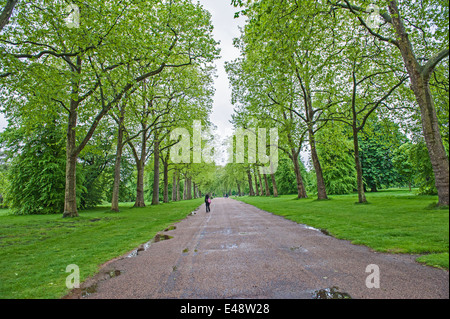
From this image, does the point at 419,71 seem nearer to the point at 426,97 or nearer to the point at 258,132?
the point at 426,97

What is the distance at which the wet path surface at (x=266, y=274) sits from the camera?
3.27 m

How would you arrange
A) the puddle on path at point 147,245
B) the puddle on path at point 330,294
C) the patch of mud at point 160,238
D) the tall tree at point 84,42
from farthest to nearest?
the tall tree at point 84,42
the patch of mud at point 160,238
the puddle on path at point 147,245
the puddle on path at point 330,294

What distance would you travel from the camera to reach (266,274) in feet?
13.3

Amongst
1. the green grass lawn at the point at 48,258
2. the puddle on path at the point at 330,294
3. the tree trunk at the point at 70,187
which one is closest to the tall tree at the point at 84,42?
the tree trunk at the point at 70,187

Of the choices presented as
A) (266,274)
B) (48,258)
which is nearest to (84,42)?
(48,258)

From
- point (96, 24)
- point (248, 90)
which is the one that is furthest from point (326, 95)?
point (96, 24)

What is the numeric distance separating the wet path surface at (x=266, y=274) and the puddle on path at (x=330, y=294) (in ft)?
0.04

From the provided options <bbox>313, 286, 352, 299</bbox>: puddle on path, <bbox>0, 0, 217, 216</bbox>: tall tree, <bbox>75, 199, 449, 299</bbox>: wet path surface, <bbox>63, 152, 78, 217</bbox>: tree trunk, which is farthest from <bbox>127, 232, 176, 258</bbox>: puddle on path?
<bbox>63, 152, 78, 217</bbox>: tree trunk

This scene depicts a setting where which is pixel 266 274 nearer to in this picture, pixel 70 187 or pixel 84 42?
pixel 84 42

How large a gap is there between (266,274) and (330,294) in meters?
1.19

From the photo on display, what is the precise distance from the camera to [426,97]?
30.2 ft

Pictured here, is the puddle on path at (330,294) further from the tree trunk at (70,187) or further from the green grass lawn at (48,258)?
the tree trunk at (70,187)

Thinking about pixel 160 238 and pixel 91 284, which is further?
pixel 160 238
